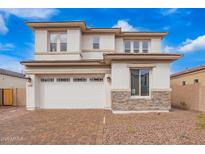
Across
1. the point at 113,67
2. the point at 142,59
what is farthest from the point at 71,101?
the point at 142,59

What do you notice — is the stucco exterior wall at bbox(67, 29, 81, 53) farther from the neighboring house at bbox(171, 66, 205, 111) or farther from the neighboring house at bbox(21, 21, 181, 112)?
the neighboring house at bbox(171, 66, 205, 111)

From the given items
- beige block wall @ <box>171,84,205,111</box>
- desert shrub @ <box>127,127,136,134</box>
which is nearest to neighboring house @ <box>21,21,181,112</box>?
beige block wall @ <box>171,84,205,111</box>

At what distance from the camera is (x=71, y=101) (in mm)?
13352

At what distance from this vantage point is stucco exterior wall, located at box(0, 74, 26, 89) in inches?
891

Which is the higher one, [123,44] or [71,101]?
[123,44]

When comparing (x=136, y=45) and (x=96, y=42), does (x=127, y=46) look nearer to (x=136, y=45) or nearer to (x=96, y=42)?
(x=136, y=45)

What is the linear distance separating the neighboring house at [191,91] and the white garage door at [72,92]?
6168mm

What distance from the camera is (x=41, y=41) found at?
15.2 metres

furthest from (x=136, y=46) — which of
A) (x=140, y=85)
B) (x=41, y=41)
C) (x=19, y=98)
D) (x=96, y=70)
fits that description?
(x=19, y=98)

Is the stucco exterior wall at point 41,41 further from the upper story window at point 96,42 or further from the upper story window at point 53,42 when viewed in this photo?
the upper story window at point 96,42
